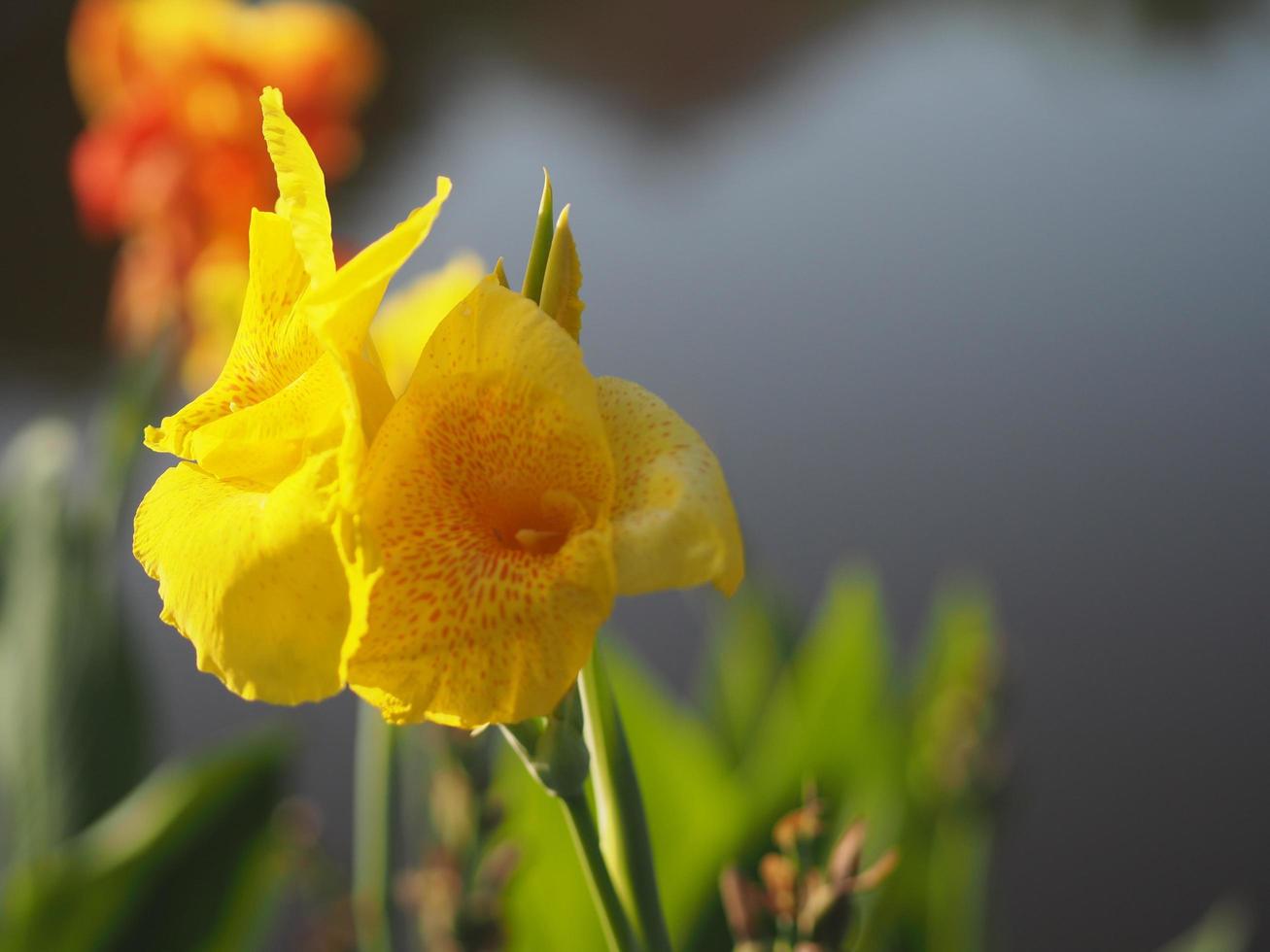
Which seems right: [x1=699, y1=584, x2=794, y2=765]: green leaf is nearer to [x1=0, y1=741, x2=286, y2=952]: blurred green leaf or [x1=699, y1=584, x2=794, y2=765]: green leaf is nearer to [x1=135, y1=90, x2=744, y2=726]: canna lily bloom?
[x1=0, y1=741, x2=286, y2=952]: blurred green leaf

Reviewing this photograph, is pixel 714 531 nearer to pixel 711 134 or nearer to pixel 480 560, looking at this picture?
pixel 480 560

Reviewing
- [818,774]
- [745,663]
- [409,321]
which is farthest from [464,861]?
[745,663]

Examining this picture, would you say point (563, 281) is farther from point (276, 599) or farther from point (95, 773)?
point (95, 773)

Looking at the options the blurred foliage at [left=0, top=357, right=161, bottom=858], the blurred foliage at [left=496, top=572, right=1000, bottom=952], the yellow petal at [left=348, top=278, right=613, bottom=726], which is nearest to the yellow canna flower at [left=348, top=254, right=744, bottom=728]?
the yellow petal at [left=348, top=278, right=613, bottom=726]

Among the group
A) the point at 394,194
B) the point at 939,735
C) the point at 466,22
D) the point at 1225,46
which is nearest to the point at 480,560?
the point at 939,735

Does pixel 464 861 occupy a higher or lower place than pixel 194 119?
lower
